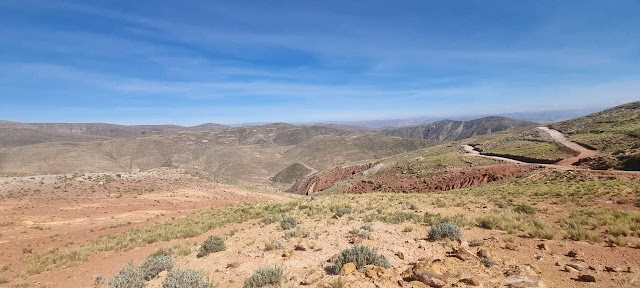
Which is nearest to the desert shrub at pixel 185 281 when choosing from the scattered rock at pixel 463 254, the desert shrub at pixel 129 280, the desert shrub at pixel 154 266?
the desert shrub at pixel 129 280

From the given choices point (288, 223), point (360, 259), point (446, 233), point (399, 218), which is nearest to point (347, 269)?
point (360, 259)

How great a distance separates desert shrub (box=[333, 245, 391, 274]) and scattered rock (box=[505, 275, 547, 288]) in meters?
2.75

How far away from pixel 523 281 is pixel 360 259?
3587 millimetres

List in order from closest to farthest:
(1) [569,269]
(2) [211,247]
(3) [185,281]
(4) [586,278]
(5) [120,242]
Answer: (4) [586,278] → (1) [569,269] → (3) [185,281] → (2) [211,247] → (5) [120,242]

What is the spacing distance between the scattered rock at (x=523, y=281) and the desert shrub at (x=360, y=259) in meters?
2.75

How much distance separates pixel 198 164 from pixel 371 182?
318 feet

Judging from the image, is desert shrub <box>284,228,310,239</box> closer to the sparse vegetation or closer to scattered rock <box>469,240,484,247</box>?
scattered rock <box>469,240,484,247</box>

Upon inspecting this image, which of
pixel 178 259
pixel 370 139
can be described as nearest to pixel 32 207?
pixel 178 259

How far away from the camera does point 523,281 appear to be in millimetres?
6391

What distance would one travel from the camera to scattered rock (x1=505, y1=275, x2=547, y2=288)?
6210mm

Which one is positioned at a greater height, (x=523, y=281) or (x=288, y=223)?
(x=523, y=281)

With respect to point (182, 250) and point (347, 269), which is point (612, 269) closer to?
point (347, 269)

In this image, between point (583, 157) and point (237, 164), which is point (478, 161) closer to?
point (583, 157)

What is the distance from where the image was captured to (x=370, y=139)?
141 metres
